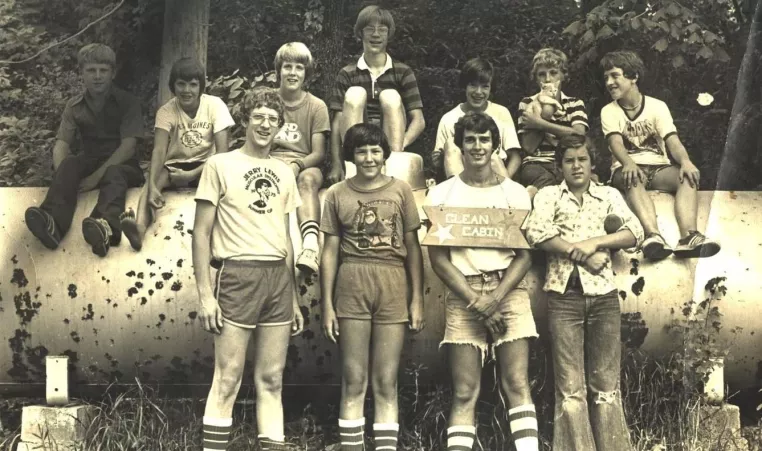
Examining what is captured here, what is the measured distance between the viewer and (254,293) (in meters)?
5.81

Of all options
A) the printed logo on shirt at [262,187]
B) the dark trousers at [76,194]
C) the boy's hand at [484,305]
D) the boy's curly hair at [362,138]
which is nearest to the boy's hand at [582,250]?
the boy's hand at [484,305]

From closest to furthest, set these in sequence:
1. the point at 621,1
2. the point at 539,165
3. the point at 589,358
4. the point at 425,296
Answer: the point at 589,358 < the point at 425,296 < the point at 539,165 < the point at 621,1

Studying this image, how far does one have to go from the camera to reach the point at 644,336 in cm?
679

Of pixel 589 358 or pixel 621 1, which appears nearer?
pixel 589 358

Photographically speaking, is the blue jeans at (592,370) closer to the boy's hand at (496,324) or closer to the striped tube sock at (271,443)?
the boy's hand at (496,324)

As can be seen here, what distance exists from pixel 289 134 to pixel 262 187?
1.23m

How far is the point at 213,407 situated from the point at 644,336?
9.33 ft

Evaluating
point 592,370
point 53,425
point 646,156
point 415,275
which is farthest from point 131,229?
point 646,156

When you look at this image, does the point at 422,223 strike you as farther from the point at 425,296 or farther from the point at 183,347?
the point at 183,347

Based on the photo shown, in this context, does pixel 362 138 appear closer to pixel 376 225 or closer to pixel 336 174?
pixel 376 225

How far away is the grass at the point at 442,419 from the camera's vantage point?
21.8 feet

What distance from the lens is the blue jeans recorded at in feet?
20.1

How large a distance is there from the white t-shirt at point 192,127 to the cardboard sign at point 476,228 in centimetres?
187

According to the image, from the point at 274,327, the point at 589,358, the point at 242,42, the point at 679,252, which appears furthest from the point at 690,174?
the point at 242,42
